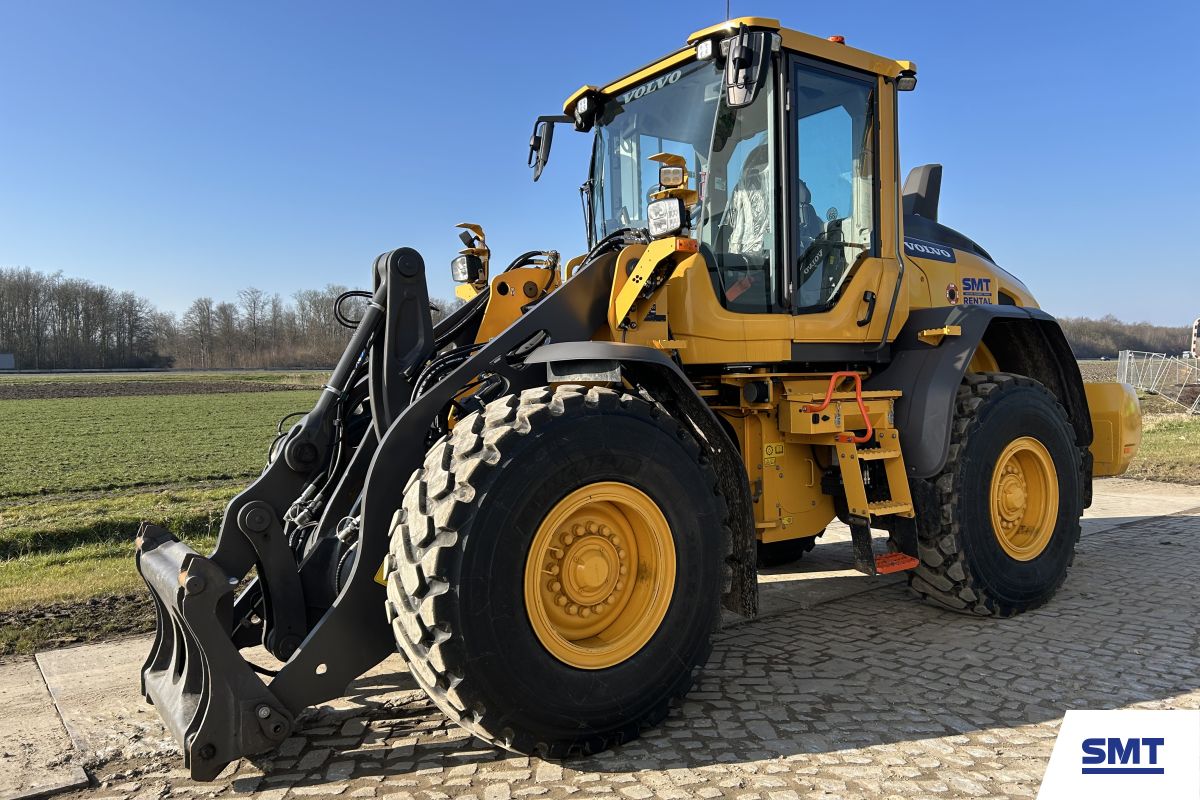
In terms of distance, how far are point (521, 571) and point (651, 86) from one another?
3160 mm

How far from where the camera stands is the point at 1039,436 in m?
5.51

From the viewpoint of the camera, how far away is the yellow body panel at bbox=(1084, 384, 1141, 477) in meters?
6.51

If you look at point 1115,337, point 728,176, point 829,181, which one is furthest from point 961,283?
point 1115,337

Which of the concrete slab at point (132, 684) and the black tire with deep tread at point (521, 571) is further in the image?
the concrete slab at point (132, 684)

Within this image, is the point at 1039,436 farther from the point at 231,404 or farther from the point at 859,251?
the point at 231,404

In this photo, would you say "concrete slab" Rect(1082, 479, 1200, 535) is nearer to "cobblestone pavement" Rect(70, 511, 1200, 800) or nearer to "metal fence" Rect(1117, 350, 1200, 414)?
"cobblestone pavement" Rect(70, 511, 1200, 800)

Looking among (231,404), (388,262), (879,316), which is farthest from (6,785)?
(231,404)

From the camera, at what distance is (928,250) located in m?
5.91

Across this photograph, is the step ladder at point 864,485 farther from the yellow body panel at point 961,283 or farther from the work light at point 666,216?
the work light at point 666,216

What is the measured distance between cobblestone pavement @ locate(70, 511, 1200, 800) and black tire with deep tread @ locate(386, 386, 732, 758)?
224 millimetres

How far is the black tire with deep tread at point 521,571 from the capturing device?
300 centimetres

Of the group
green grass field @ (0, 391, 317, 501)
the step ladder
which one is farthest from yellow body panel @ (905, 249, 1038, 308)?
green grass field @ (0, 391, 317, 501)

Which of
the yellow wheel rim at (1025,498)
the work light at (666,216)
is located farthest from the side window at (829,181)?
the yellow wheel rim at (1025,498)

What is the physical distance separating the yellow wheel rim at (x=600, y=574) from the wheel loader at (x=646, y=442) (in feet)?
0.04
